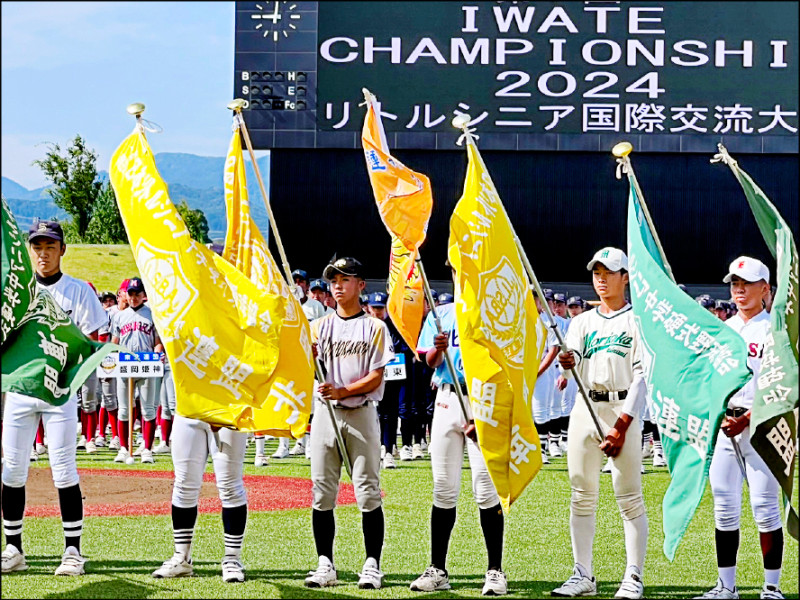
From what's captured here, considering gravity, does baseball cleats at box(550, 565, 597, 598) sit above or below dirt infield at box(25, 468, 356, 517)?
above

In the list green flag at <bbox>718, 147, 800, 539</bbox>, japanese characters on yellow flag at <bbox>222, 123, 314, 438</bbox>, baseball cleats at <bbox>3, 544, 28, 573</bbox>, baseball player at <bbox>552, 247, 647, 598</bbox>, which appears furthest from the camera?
baseball cleats at <bbox>3, 544, 28, 573</bbox>

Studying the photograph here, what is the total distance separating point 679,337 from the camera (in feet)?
23.2

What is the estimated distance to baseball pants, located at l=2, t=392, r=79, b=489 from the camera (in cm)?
768

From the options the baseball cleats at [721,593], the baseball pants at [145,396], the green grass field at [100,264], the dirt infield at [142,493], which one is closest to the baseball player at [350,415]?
the baseball cleats at [721,593]

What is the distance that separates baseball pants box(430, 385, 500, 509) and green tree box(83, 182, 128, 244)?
31.6 metres

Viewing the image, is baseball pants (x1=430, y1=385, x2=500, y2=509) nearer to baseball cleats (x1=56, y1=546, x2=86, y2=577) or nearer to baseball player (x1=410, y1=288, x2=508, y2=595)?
baseball player (x1=410, y1=288, x2=508, y2=595)

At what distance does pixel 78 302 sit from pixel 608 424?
11.9 feet

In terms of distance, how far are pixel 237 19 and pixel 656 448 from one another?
48.0 ft

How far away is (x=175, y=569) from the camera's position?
7.66 m

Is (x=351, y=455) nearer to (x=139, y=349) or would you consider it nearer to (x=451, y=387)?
(x=451, y=387)

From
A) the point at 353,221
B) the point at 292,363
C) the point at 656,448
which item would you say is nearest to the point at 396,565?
the point at 292,363

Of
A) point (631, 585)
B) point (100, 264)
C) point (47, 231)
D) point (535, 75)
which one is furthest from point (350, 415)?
point (100, 264)

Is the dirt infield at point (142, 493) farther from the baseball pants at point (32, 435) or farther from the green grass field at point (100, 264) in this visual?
the green grass field at point (100, 264)

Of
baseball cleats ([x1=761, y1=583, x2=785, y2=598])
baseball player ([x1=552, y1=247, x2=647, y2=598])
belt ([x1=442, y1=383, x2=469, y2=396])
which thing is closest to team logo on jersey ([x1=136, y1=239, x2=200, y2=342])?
belt ([x1=442, y1=383, x2=469, y2=396])
